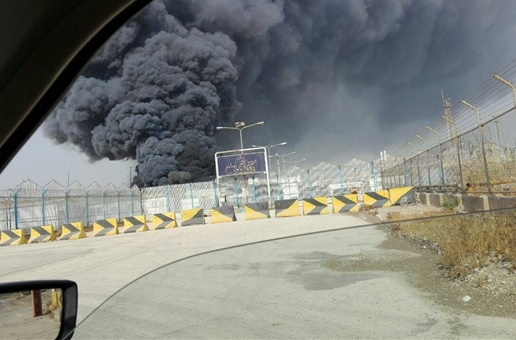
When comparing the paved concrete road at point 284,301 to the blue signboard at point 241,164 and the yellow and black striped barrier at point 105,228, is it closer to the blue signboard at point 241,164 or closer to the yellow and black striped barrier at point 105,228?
the yellow and black striped barrier at point 105,228

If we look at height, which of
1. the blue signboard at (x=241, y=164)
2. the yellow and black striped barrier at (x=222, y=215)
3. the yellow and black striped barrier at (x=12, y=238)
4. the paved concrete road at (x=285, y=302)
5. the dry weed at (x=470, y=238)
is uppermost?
the blue signboard at (x=241, y=164)

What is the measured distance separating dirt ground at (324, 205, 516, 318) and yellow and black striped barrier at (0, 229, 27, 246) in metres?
21.0

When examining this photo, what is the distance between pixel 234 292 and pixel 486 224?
2.96ft

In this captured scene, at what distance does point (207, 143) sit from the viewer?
1929 inches

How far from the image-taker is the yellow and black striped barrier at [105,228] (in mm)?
20078

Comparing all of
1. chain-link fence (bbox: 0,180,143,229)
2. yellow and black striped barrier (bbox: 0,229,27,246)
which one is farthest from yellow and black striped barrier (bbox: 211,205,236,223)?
yellow and black striped barrier (bbox: 0,229,27,246)

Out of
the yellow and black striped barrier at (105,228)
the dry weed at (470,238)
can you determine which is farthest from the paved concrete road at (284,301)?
the yellow and black striped barrier at (105,228)

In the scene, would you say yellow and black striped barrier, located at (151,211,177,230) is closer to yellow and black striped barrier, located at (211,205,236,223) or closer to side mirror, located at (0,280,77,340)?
yellow and black striped barrier, located at (211,205,236,223)

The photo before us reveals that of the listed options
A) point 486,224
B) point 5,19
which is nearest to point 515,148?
point 486,224

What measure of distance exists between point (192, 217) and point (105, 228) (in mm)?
3931

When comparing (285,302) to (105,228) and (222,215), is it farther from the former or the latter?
(105,228)

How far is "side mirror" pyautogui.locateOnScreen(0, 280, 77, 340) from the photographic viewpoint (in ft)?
5.41

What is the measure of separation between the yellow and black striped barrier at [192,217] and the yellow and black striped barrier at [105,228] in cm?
302

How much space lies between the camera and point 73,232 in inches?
810
